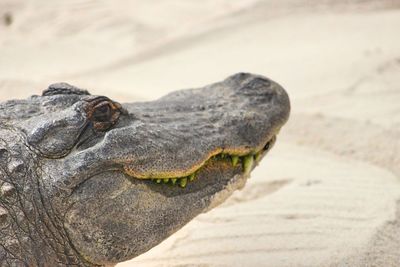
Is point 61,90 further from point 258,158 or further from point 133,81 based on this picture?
point 133,81

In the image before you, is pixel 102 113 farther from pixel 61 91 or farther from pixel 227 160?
pixel 227 160

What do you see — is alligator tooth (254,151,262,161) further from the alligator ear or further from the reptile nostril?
the reptile nostril

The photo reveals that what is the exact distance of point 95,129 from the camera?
133 inches

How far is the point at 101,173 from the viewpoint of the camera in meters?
3.29

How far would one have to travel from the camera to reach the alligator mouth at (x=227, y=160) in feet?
11.4

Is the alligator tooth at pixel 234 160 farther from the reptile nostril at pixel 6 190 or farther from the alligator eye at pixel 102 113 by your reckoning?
the reptile nostril at pixel 6 190

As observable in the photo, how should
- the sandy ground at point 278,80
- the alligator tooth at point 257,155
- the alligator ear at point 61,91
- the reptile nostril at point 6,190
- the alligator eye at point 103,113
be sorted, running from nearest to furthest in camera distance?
the reptile nostril at point 6,190 < the alligator eye at point 103,113 < the alligator ear at point 61,91 < the alligator tooth at point 257,155 < the sandy ground at point 278,80

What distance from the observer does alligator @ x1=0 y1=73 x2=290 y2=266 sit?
127 inches

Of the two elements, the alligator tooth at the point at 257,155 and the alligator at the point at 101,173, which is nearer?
the alligator at the point at 101,173

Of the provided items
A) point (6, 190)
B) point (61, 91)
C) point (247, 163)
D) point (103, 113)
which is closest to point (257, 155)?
point (247, 163)

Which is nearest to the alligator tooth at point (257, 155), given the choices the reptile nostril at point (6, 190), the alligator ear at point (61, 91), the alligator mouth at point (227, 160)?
the alligator mouth at point (227, 160)

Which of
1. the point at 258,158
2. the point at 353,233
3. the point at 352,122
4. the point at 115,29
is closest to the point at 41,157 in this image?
the point at 258,158

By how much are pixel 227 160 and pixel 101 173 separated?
0.70m

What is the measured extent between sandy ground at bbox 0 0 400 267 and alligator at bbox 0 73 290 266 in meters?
0.77
